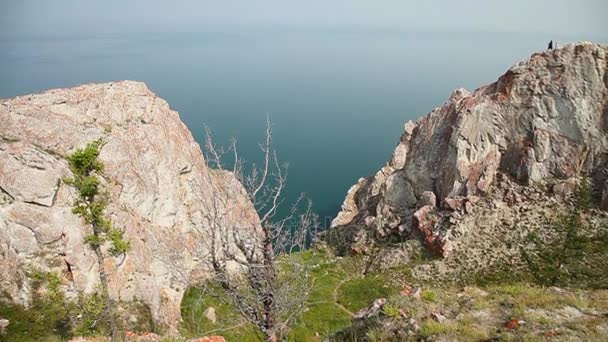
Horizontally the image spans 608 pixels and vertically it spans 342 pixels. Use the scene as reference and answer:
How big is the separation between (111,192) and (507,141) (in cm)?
3949

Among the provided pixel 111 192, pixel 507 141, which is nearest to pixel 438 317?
pixel 111 192

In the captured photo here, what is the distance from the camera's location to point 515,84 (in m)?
42.2

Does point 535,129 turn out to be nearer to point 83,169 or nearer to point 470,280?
point 470,280

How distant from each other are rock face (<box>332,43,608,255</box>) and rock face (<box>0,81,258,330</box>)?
2207cm

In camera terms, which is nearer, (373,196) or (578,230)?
(578,230)

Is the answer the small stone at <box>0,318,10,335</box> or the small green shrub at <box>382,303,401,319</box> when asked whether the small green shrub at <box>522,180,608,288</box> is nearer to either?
the small green shrub at <box>382,303,401,319</box>

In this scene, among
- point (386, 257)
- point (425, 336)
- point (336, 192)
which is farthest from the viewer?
point (336, 192)

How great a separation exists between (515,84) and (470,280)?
69.9 feet

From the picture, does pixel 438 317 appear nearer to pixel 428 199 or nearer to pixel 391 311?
pixel 391 311

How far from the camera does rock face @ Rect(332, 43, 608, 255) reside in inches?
1517

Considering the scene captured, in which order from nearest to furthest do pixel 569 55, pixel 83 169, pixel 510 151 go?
pixel 83 169 < pixel 569 55 < pixel 510 151

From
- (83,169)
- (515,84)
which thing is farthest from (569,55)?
(83,169)

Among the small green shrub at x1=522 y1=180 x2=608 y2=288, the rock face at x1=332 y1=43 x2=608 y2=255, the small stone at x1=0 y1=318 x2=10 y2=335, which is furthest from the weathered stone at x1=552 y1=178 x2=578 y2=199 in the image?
the small stone at x1=0 y1=318 x2=10 y2=335

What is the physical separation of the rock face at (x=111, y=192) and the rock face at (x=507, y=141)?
22074mm
